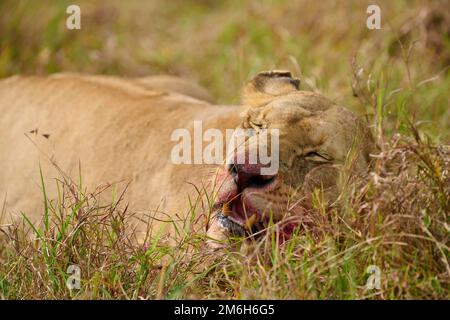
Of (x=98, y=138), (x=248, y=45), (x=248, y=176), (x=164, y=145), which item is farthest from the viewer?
(x=248, y=45)

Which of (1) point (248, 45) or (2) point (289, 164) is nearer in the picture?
(2) point (289, 164)

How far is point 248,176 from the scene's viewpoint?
123 inches

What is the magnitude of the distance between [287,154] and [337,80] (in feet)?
8.82

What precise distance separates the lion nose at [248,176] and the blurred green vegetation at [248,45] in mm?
2231

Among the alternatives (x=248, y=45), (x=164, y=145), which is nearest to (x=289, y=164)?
(x=164, y=145)

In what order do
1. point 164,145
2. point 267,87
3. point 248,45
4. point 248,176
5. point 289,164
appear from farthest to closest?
1. point 248,45
2. point 164,145
3. point 267,87
4. point 289,164
5. point 248,176

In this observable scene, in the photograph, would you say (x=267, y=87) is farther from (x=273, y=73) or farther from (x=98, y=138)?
(x=98, y=138)

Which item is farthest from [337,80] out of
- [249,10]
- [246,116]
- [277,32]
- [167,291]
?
[167,291]

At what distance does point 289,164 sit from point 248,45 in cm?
372

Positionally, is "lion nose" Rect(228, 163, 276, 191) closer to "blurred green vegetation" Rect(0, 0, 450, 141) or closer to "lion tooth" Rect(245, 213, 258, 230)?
"lion tooth" Rect(245, 213, 258, 230)

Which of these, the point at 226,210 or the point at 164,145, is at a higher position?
the point at 164,145

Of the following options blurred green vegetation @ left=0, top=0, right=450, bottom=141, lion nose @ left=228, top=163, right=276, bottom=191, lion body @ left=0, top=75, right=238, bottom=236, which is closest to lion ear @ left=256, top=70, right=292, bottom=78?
lion body @ left=0, top=75, right=238, bottom=236

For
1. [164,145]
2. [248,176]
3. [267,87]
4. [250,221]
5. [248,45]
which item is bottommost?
[250,221]

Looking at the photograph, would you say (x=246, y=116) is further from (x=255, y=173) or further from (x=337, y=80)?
(x=337, y=80)
